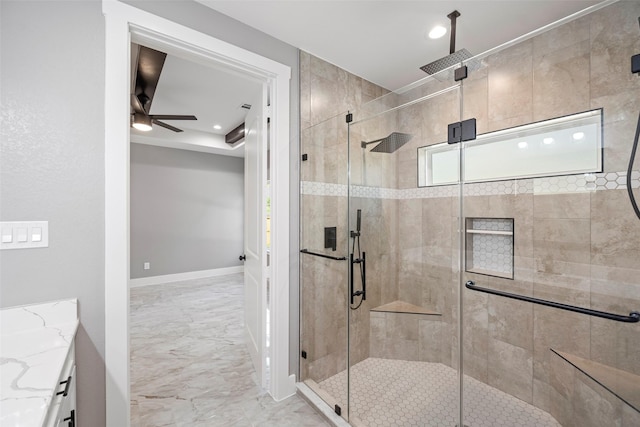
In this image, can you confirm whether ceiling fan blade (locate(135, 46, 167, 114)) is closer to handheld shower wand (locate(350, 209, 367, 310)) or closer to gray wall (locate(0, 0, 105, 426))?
gray wall (locate(0, 0, 105, 426))

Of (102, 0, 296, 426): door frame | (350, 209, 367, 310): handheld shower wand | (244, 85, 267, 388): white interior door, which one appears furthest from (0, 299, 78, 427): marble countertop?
(350, 209, 367, 310): handheld shower wand

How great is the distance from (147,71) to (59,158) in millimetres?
1716

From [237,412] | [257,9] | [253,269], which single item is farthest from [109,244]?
[257,9]

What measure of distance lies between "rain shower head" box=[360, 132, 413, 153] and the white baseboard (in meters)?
4.96

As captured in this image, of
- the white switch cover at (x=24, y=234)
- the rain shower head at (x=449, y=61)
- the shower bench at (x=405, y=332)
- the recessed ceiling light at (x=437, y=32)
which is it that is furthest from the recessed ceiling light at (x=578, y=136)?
the white switch cover at (x=24, y=234)

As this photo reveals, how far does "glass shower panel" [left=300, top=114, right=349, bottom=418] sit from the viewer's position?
86.3 inches

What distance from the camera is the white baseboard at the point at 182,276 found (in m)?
5.02

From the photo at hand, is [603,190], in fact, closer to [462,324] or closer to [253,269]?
[462,324]

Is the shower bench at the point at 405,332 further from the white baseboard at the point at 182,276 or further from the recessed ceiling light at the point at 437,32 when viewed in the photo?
the white baseboard at the point at 182,276

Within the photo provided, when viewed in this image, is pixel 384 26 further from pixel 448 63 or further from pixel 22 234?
pixel 22 234

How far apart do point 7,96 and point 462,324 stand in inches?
108

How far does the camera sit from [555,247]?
173 centimetres

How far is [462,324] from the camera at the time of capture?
6.04 ft

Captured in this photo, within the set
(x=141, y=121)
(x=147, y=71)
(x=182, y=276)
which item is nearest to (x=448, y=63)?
(x=147, y=71)
